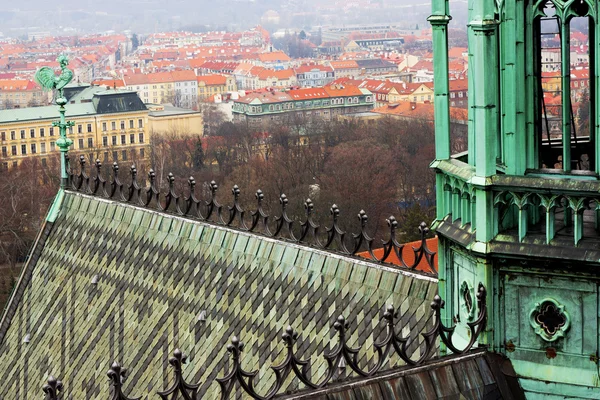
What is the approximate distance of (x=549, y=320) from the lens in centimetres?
1097

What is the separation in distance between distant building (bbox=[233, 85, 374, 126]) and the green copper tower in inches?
6556

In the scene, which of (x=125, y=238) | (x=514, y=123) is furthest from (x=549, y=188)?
(x=125, y=238)

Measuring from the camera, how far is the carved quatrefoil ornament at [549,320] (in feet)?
35.7

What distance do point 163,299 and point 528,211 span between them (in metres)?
7.54

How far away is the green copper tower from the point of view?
10812 mm

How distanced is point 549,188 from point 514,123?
0.75 metres

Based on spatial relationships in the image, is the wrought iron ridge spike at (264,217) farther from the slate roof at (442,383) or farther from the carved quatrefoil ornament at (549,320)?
the carved quatrefoil ornament at (549,320)

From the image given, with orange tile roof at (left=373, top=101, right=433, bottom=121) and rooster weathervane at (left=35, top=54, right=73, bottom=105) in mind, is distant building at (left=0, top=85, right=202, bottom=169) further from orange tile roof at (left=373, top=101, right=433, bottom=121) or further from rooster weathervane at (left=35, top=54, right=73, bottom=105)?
rooster weathervane at (left=35, top=54, right=73, bottom=105)

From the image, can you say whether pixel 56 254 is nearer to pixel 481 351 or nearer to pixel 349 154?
pixel 481 351

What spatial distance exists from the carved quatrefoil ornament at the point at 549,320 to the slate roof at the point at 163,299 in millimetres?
2416

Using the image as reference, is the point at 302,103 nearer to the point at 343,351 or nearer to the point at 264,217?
the point at 264,217

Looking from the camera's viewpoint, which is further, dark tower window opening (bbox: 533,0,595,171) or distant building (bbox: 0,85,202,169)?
distant building (bbox: 0,85,202,169)

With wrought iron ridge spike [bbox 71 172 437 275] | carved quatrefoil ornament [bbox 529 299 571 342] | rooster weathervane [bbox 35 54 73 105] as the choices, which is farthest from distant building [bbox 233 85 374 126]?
carved quatrefoil ornament [bbox 529 299 571 342]

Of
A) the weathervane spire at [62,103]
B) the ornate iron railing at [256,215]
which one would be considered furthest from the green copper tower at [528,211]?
the weathervane spire at [62,103]
